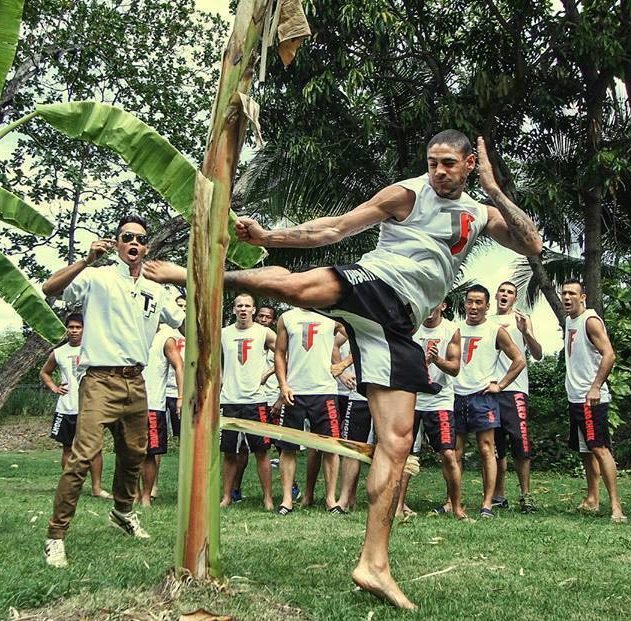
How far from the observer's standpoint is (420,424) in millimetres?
8570

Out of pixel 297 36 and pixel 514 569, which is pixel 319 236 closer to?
pixel 297 36

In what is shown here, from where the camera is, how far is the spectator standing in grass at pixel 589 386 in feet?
25.9

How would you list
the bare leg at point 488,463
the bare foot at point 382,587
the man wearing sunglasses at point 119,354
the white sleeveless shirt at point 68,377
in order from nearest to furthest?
the bare foot at point 382,587
the man wearing sunglasses at point 119,354
the bare leg at point 488,463
the white sleeveless shirt at point 68,377

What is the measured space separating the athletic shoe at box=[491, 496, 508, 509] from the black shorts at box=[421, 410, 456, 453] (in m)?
0.89

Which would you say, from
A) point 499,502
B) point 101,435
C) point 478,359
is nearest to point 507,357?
point 478,359

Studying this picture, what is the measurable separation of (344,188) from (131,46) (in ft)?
22.2

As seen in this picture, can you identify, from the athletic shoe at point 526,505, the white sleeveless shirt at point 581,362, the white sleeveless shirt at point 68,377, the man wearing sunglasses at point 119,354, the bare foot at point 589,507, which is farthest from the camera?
the white sleeveless shirt at point 68,377

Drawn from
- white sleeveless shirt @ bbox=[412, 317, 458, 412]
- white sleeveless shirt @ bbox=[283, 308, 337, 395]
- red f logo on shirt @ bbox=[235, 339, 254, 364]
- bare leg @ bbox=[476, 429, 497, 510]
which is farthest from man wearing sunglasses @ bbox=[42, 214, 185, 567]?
bare leg @ bbox=[476, 429, 497, 510]

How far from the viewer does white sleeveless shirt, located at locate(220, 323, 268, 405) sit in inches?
355

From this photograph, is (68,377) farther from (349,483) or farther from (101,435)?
(101,435)

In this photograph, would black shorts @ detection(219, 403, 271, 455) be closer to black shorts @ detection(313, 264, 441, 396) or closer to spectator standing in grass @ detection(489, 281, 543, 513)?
spectator standing in grass @ detection(489, 281, 543, 513)

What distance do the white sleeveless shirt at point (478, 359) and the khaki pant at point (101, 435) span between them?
12.4 feet

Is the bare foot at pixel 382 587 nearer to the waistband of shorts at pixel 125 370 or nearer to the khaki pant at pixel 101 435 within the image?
the khaki pant at pixel 101 435

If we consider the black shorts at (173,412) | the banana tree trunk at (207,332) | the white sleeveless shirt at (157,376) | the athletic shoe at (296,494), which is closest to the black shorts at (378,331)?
the banana tree trunk at (207,332)
